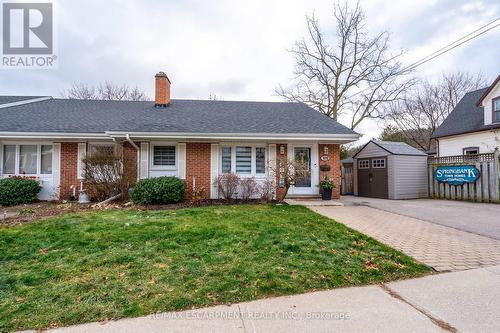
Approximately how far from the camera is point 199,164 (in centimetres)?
1009

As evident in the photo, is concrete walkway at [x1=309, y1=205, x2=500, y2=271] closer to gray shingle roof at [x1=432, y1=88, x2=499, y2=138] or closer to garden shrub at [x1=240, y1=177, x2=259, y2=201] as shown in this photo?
garden shrub at [x1=240, y1=177, x2=259, y2=201]

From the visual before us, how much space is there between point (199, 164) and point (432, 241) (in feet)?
25.3

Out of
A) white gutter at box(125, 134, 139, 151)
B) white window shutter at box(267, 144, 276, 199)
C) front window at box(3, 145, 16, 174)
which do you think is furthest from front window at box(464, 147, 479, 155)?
front window at box(3, 145, 16, 174)

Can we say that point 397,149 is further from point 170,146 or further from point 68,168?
point 68,168

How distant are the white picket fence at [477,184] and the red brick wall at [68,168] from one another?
15494mm

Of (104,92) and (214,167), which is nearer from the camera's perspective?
(214,167)

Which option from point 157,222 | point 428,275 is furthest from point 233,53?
point 428,275

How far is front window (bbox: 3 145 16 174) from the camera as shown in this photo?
9.91 metres

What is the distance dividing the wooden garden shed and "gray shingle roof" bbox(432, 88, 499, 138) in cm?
548

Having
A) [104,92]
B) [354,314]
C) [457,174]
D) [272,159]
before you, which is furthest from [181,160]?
[104,92]

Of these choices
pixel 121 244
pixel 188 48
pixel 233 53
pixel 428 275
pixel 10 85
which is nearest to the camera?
pixel 428 275

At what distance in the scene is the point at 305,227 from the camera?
5508 millimetres

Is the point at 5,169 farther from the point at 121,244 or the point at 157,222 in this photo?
the point at 121,244

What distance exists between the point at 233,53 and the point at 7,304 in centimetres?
1335
